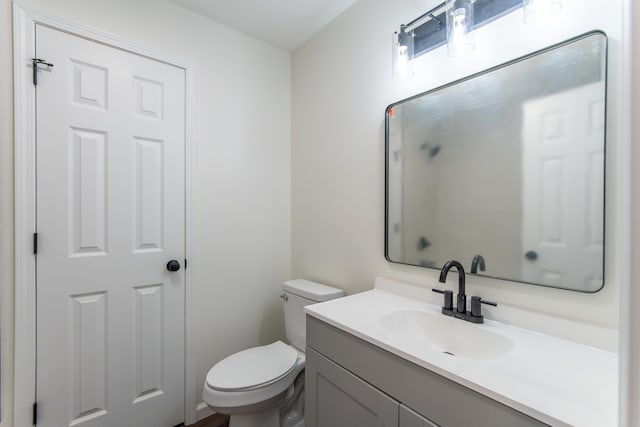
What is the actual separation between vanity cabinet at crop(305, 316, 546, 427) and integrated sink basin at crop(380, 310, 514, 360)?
0.12 meters

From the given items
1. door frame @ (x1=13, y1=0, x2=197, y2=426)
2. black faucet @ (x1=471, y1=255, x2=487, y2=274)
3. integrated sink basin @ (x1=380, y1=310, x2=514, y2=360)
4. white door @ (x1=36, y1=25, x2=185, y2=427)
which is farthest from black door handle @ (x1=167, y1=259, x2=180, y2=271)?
black faucet @ (x1=471, y1=255, x2=487, y2=274)

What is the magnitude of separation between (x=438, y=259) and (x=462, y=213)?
22 cm

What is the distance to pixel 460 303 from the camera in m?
1.10

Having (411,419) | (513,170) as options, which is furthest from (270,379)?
(513,170)

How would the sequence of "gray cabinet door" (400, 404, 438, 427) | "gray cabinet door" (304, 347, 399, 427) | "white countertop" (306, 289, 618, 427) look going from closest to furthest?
"white countertop" (306, 289, 618, 427) < "gray cabinet door" (400, 404, 438, 427) < "gray cabinet door" (304, 347, 399, 427)

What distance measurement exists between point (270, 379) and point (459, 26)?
5.64 ft

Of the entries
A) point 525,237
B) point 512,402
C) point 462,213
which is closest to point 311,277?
point 462,213

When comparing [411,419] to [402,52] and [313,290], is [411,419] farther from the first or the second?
[402,52]

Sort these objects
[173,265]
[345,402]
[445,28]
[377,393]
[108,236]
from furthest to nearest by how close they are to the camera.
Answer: [173,265]
[108,236]
[445,28]
[345,402]
[377,393]

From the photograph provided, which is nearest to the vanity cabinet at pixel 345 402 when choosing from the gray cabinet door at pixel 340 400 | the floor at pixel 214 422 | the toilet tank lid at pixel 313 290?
the gray cabinet door at pixel 340 400

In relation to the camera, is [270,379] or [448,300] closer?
[448,300]

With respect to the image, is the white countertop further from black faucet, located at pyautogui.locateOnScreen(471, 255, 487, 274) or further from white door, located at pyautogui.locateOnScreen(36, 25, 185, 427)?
white door, located at pyautogui.locateOnScreen(36, 25, 185, 427)

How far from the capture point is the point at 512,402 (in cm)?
64

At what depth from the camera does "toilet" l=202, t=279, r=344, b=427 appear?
1319 millimetres
